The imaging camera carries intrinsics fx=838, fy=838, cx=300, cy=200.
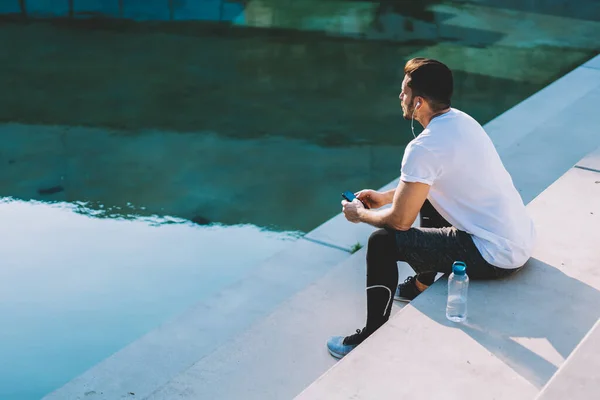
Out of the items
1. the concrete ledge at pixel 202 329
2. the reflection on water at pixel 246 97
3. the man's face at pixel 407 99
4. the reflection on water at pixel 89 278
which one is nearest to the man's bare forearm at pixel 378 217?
the man's face at pixel 407 99

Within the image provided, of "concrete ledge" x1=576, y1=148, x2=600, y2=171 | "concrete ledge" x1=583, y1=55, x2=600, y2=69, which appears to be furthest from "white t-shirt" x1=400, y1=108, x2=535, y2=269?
"concrete ledge" x1=583, y1=55, x2=600, y2=69

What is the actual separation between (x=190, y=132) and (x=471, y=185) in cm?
440

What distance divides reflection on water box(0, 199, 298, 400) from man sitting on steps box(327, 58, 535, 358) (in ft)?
4.82

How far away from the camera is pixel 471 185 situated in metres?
3.63

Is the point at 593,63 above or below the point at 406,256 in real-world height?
below

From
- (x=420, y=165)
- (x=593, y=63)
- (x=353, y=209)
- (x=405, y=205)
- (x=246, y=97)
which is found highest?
(x=420, y=165)

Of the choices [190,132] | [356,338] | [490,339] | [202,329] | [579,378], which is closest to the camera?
[579,378]

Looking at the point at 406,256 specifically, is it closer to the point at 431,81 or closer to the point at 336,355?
the point at 336,355

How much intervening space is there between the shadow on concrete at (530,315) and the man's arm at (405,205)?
0.39 meters

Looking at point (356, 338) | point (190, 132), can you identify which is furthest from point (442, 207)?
point (190, 132)

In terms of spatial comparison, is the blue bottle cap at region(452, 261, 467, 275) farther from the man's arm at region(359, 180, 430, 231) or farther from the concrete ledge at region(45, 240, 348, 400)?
the concrete ledge at region(45, 240, 348, 400)

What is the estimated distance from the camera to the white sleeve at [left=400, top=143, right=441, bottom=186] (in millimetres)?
3529

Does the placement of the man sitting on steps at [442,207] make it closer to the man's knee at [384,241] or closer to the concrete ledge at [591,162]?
the man's knee at [384,241]

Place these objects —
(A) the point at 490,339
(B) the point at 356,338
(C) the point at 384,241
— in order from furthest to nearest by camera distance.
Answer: (B) the point at 356,338 < (C) the point at 384,241 < (A) the point at 490,339
